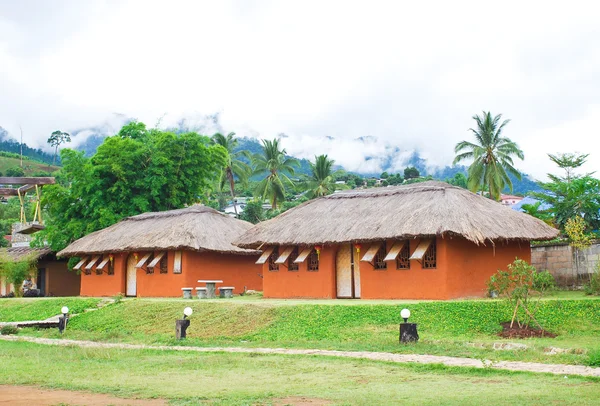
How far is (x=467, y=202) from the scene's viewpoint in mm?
21812

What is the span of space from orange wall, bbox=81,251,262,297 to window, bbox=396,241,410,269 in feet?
28.9

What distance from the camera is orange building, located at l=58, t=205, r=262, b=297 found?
→ 26406mm

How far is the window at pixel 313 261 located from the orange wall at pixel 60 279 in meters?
16.4

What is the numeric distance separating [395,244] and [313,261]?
11.2 ft

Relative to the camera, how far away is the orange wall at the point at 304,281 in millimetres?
22422

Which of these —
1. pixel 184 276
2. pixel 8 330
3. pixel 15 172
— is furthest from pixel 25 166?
pixel 8 330

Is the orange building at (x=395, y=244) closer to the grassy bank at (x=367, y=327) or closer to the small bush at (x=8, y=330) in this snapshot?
the grassy bank at (x=367, y=327)

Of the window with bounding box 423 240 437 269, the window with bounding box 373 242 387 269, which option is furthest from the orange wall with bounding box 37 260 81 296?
the window with bounding box 423 240 437 269

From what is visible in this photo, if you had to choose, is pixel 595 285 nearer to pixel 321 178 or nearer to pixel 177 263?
pixel 177 263

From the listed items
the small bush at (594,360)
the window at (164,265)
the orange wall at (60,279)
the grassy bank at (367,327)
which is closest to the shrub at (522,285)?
the grassy bank at (367,327)

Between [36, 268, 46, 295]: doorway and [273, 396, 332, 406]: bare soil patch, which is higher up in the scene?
[36, 268, 46, 295]: doorway

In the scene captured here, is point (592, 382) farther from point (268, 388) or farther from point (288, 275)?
point (288, 275)

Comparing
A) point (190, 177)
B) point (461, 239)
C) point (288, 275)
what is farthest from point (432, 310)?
point (190, 177)

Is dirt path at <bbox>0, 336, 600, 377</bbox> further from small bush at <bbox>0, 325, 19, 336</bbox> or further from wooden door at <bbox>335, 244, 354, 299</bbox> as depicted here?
wooden door at <bbox>335, 244, 354, 299</bbox>
